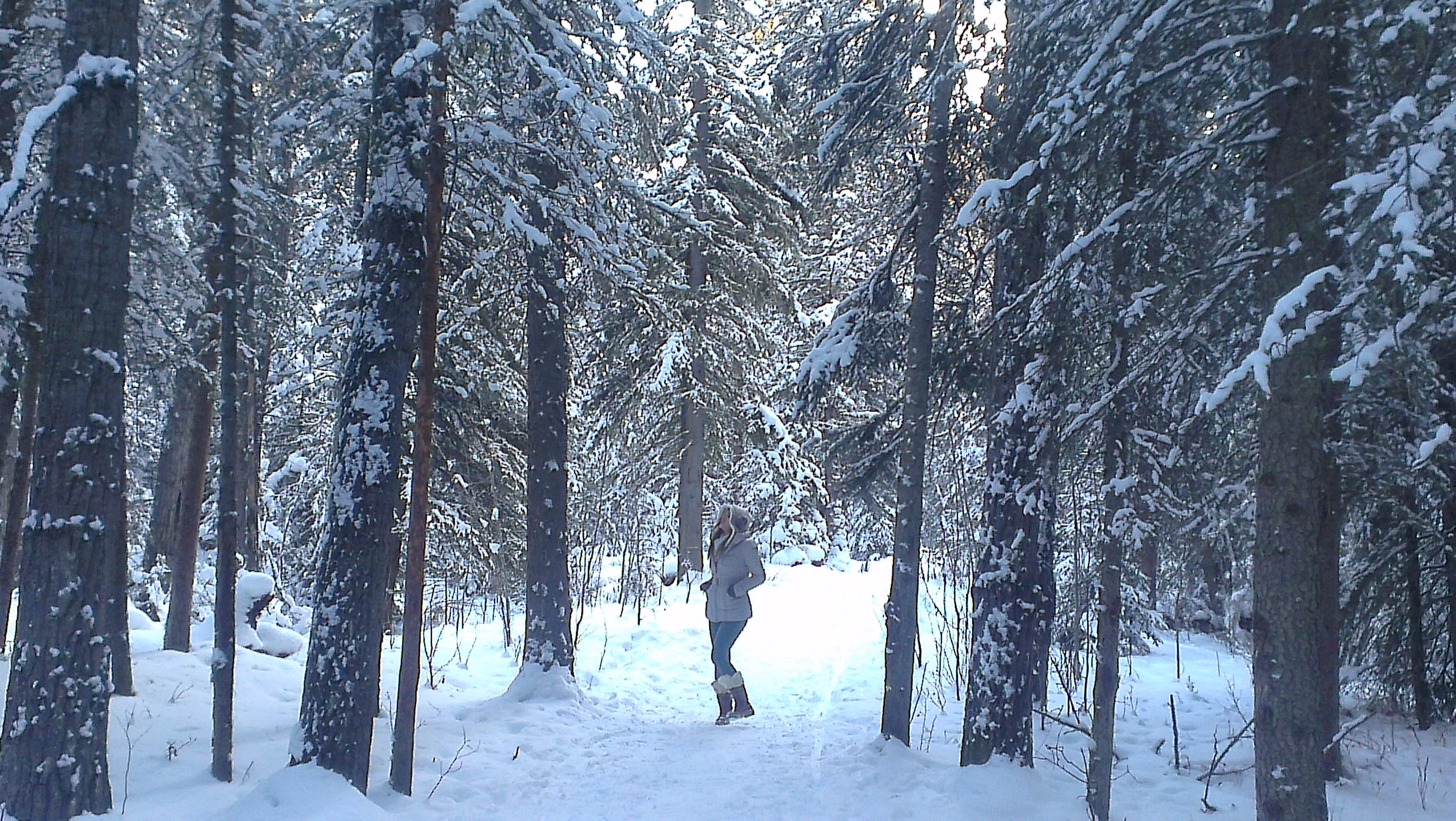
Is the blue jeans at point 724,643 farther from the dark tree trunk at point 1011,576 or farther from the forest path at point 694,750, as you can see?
the dark tree trunk at point 1011,576

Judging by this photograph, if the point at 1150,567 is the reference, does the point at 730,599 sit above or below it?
below

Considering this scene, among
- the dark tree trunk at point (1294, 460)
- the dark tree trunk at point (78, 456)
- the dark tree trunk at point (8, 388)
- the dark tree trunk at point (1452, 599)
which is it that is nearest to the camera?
the dark tree trunk at point (1294, 460)

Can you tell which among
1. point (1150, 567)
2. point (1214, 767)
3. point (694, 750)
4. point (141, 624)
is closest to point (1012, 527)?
point (1214, 767)

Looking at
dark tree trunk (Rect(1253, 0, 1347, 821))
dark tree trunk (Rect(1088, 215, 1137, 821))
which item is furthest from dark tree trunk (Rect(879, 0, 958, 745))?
dark tree trunk (Rect(1253, 0, 1347, 821))

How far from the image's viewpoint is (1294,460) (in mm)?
5250

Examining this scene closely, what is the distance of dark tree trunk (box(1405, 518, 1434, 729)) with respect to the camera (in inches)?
333

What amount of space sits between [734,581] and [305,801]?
5020 millimetres

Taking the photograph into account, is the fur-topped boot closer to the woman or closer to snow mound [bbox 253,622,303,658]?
the woman

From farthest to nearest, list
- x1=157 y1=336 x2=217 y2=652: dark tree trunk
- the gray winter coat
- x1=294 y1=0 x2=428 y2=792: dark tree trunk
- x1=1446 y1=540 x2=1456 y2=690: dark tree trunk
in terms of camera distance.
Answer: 1. the gray winter coat
2. x1=157 y1=336 x2=217 y2=652: dark tree trunk
3. x1=1446 y1=540 x2=1456 y2=690: dark tree trunk
4. x1=294 y1=0 x2=428 y2=792: dark tree trunk

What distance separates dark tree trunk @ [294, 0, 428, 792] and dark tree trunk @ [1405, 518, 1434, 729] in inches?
362

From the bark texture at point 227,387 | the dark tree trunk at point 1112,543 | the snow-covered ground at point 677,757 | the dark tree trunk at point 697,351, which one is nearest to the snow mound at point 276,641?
the snow-covered ground at point 677,757

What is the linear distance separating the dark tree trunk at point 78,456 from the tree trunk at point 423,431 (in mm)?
1905

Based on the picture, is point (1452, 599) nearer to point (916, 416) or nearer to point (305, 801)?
point (916, 416)

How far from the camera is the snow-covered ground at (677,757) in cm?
682
